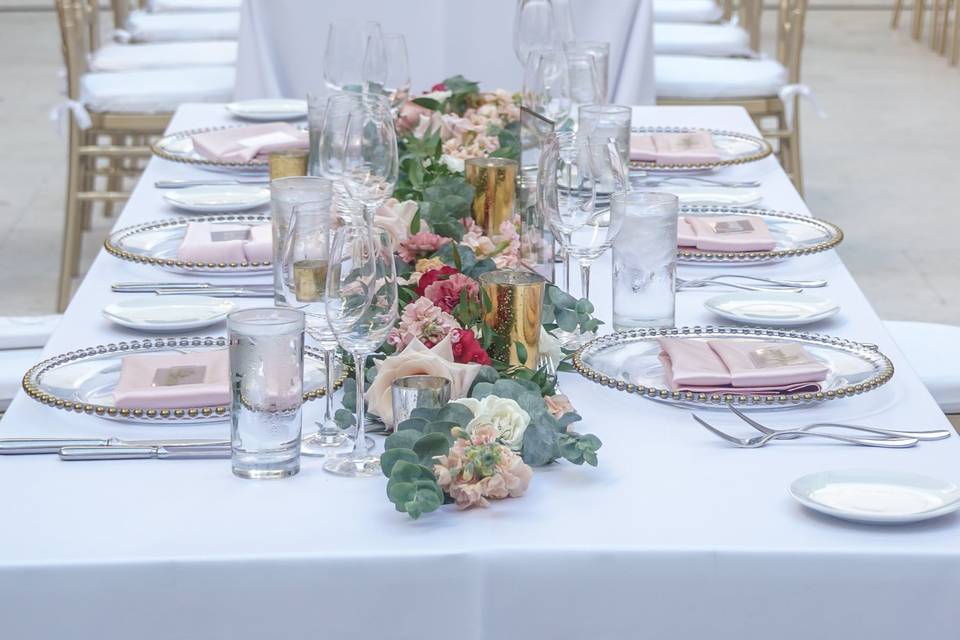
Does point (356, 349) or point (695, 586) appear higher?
point (356, 349)

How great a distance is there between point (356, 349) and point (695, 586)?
357 mm

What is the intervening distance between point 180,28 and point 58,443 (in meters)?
4.07

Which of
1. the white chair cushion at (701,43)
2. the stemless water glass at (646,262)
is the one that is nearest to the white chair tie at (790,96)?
the white chair cushion at (701,43)

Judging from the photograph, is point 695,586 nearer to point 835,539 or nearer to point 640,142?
point 835,539

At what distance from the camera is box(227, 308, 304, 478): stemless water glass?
120 cm

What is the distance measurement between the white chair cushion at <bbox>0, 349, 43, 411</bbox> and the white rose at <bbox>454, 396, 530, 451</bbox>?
106 cm

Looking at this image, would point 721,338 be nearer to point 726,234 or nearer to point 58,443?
point 726,234

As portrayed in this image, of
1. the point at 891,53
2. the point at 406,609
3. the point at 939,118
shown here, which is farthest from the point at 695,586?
the point at 891,53

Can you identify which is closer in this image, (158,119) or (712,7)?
(158,119)

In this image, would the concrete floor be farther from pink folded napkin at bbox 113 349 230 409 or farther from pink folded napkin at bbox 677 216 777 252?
pink folded napkin at bbox 113 349 230 409

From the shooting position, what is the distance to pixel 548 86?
2430 millimetres

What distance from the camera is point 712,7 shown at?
18.5ft

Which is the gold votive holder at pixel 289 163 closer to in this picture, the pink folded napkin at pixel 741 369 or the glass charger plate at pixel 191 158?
the glass charger plate at pixel 191 158

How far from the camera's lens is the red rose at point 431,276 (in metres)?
1.49
